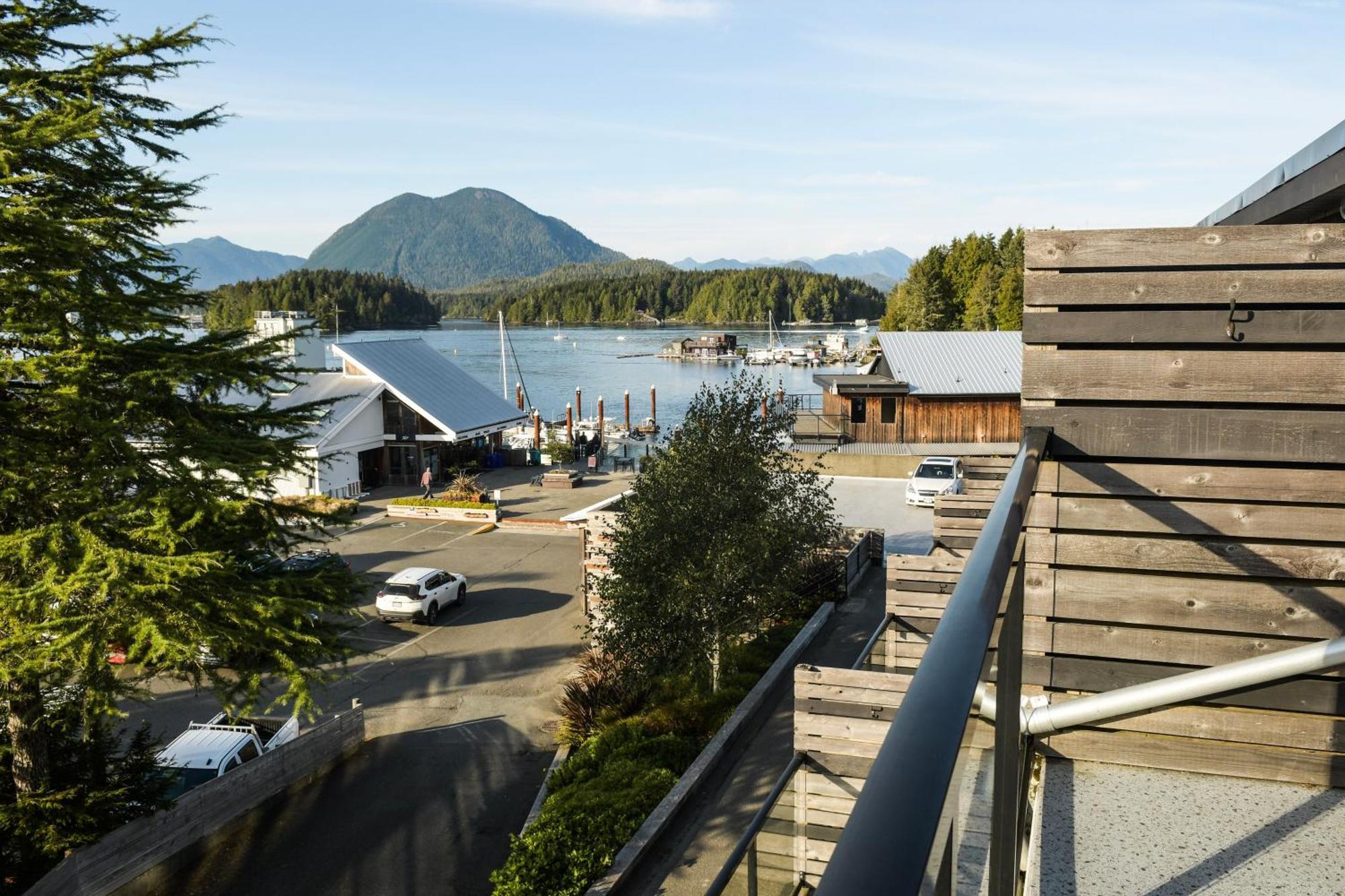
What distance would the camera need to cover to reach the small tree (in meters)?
14.4

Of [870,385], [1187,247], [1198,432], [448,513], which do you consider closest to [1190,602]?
[1198,432]

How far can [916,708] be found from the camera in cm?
87

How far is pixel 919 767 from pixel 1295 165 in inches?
188

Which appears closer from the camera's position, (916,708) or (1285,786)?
(916,708)

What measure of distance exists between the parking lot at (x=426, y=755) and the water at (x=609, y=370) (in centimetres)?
2905

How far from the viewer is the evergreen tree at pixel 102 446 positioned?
448 inches

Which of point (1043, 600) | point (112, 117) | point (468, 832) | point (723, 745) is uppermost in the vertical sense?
point (112, 117)

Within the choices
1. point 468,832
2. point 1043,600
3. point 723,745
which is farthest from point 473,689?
point 1043,600

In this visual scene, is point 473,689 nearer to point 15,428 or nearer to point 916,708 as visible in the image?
point 15,428

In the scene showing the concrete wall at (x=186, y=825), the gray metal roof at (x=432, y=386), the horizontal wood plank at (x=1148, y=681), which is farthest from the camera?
the gray metal roof at (x=432, y=386)

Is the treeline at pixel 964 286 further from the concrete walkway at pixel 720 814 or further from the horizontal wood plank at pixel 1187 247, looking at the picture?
the horizontal wood plank at pixel 1187 247

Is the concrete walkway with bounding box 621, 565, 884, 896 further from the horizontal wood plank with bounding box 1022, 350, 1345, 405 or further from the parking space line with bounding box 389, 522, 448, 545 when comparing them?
the parking space line with bounding box 389, 522, 448, 545

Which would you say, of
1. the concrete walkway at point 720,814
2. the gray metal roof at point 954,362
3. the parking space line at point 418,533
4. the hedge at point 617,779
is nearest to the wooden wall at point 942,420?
the gray metal roof at point 954,362

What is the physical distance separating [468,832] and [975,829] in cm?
1255
